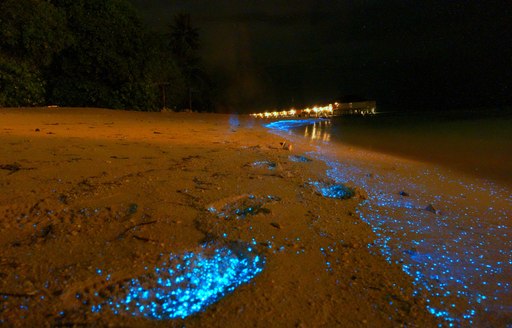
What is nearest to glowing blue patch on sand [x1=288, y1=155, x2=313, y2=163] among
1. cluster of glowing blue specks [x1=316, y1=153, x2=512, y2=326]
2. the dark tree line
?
cluster of glowing blue specks [x1=316, y1=153, x2=512, y2=326]

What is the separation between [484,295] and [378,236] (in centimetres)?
66

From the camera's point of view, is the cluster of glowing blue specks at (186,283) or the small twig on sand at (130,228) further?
the small twig on sand at (130,228)

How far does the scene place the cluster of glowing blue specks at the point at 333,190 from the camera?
2928 mm

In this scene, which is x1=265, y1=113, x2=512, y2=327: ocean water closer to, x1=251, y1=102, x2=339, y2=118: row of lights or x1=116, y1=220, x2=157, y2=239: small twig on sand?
x1=116, y1=220, x2=157, y2=239: small twig on sand

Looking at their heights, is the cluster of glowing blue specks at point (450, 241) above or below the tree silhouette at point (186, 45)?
below

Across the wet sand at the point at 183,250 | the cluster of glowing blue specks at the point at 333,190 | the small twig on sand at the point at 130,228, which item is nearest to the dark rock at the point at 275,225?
the wet sand at the point at 183,250

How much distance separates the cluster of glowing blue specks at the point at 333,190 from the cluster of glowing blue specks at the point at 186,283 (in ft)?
→ 4.48

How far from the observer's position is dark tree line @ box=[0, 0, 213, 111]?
1138 centimetres

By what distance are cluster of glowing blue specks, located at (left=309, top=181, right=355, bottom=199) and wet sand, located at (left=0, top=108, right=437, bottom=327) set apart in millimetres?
111

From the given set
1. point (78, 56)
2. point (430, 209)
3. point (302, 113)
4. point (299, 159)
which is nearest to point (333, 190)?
point (430, 209)

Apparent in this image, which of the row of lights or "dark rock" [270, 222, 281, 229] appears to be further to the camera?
the row of lights

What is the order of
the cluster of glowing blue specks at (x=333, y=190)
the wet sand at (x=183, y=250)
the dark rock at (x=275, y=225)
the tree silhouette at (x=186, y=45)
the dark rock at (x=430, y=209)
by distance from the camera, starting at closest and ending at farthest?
the wet sand at (x=183, y=250) < the dark rock at (x=275, y=225) < the dark rock at (x=430, y=209) < the cluster of glowing blue specks at (x=333, y=190) < the tree silhouette at (x=186, y=45)

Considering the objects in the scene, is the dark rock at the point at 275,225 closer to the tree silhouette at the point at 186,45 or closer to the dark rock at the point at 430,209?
the dark rock at the point at 430,209

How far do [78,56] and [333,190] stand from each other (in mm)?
14542
